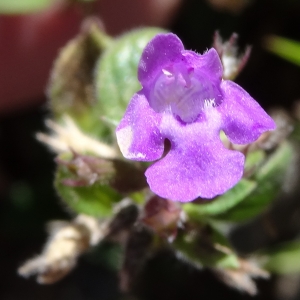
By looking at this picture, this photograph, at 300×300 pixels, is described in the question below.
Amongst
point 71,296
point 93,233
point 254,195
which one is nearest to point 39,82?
point 71,296

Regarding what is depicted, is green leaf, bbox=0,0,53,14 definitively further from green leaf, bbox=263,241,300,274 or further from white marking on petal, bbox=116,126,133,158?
green leaf, bbox=263,241,300,274

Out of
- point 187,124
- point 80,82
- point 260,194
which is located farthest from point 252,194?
point 80,82

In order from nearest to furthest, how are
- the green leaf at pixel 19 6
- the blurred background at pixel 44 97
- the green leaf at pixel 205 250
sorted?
the green leaf at pixel 205 250 < the green leaf at pixel 19 6 < the blurred background at pixel 44 97

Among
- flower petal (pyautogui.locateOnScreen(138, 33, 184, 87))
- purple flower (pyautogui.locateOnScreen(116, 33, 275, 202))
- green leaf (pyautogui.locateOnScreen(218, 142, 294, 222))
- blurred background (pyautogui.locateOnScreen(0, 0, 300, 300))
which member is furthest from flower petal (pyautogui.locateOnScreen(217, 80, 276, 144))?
blurred background (pyautogui.locateOnScreen(0, 0, 300, 300))

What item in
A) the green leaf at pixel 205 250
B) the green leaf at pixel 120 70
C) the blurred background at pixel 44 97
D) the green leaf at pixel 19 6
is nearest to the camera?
the green leaf at pixel 205 250

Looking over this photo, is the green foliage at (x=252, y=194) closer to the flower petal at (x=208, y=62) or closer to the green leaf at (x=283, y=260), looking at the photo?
the flower petal at (x=208, y=62)

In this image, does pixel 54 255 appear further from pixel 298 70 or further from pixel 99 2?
pixel 298 70

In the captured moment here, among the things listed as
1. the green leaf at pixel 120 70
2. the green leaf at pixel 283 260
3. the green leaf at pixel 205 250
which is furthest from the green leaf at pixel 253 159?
the green leaf at pixel 283 260
